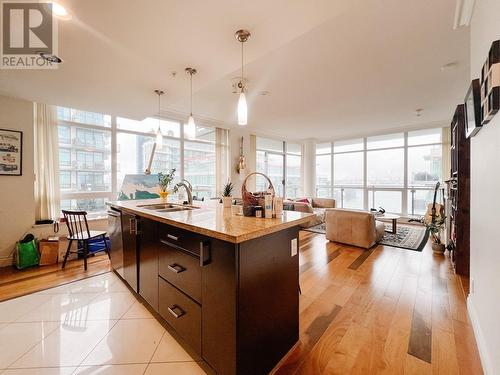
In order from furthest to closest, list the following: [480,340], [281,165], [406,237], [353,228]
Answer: [281,165]
[406,237]
[353,228]
[480,340]

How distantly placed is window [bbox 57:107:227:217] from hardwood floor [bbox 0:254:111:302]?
115 cm

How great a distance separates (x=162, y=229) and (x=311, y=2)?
6.34 feet

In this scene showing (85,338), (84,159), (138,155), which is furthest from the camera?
(138,155)

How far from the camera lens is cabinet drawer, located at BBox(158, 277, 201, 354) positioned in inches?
54.1

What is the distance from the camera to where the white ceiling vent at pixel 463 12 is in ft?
5.58

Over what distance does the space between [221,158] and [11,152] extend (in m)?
3.79

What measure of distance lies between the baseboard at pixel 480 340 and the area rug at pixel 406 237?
2031mm

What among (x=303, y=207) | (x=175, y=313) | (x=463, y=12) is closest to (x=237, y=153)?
(x=303, y=207)

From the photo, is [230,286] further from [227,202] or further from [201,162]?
[201,162]

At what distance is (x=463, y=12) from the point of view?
1.79m

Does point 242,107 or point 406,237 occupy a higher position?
point 242,107

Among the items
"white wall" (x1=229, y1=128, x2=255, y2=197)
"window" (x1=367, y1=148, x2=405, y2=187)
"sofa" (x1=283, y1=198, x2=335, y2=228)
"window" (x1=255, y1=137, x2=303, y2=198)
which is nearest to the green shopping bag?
"sofa" (x1=283, y1=198, x2=335, y2=228)

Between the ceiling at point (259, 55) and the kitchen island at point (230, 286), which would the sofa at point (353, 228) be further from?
the kitchen island at point (230, 286)

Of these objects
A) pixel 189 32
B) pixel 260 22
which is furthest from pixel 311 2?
pixel 189 32
